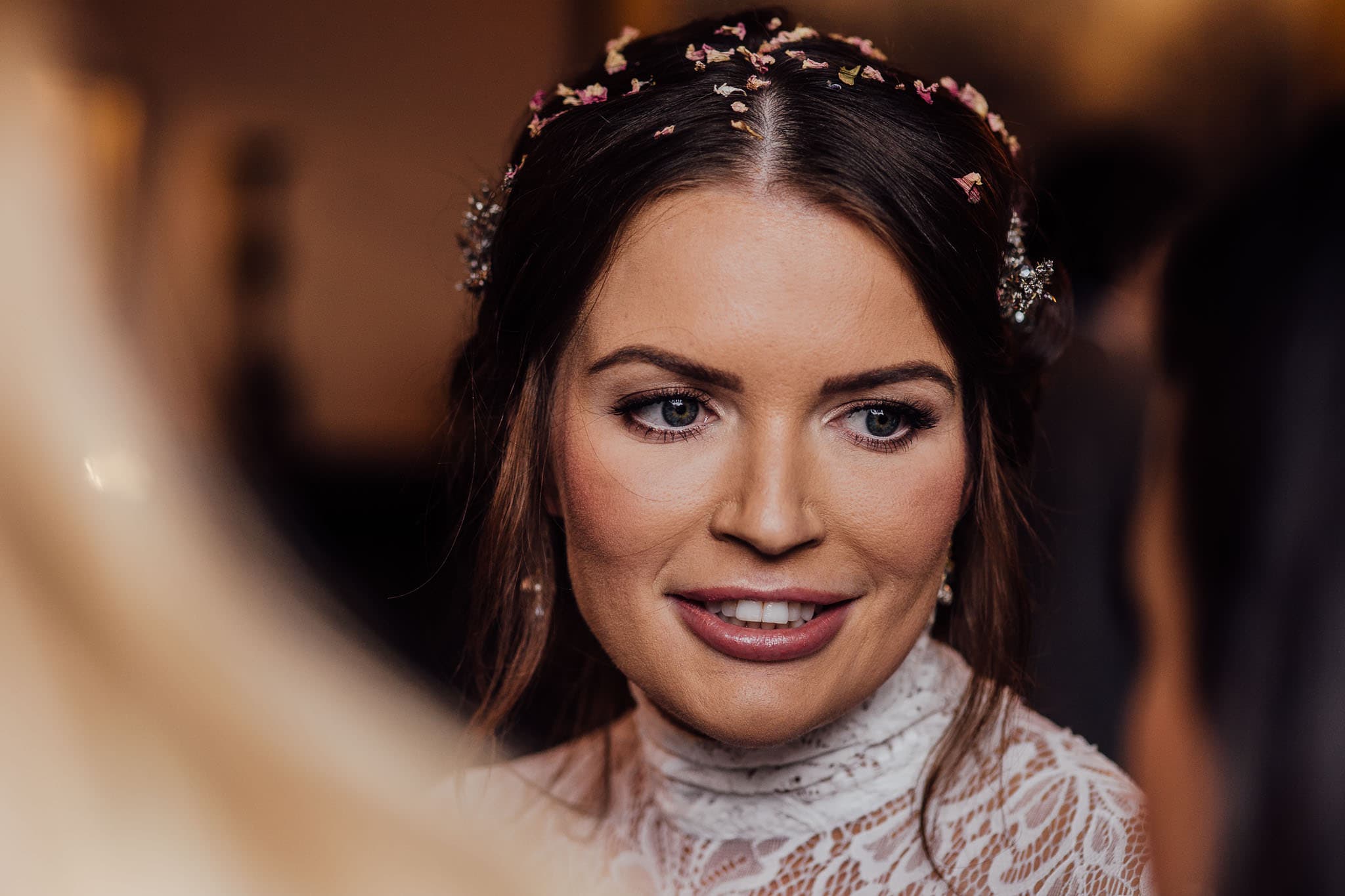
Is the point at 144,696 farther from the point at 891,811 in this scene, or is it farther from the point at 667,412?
the point at 891,811

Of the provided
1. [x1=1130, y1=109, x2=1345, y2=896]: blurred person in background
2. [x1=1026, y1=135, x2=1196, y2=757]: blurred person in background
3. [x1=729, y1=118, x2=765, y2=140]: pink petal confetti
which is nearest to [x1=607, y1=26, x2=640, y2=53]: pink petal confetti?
[x1=729, y1=118, x2=765, y2=140]: pink petal confetti

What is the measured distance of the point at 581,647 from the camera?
111cm

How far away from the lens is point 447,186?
133cm

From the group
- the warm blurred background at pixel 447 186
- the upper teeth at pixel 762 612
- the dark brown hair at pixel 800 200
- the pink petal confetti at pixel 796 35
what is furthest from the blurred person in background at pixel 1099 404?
the upper teeth at pixel 762 612

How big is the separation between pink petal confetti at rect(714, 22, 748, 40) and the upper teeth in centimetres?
44

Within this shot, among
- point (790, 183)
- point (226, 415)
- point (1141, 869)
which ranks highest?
point (790, 183)

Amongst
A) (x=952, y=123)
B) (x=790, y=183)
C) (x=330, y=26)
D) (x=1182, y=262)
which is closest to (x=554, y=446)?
(x=790, y=183)

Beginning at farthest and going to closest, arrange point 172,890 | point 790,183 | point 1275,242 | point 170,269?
point 1275,242, point 170,269, point 790,183, point 172,890

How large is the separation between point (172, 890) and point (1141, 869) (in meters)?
0.67

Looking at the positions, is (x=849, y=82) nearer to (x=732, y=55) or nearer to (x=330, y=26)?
(x=732, y=55)

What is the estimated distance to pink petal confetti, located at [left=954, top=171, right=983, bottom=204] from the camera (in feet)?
2.75

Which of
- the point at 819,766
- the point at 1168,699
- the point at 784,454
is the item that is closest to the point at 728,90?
the point at 784,454

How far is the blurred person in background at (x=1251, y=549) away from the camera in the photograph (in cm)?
111

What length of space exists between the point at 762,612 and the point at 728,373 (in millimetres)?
162
